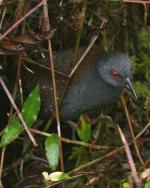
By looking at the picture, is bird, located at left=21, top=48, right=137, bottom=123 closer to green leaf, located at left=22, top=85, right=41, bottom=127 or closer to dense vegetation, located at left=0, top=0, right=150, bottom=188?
dense vegetation, located at left=0, top=0, right=150, bottom=188

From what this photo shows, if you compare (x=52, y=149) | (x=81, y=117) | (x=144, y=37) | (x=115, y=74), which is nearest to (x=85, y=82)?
(x=115, y=74)

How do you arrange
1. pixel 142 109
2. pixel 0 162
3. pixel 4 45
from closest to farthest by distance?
1. pixel 4 45
2. pixel 0 162
3. pixel 142 109

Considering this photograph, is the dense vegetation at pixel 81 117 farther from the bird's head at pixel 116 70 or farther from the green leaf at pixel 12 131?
the bird's head at pixel 116 70

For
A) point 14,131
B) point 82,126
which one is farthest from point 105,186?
point 14,131

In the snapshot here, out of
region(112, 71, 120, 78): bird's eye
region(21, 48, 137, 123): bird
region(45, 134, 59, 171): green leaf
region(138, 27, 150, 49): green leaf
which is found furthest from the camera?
region(138, 27, 150, 49): green leaf

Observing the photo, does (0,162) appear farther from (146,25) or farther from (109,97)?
(146,25)

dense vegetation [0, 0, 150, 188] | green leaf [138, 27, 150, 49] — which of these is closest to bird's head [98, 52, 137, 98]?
dense vegetation [0, 0, 150, 188]
